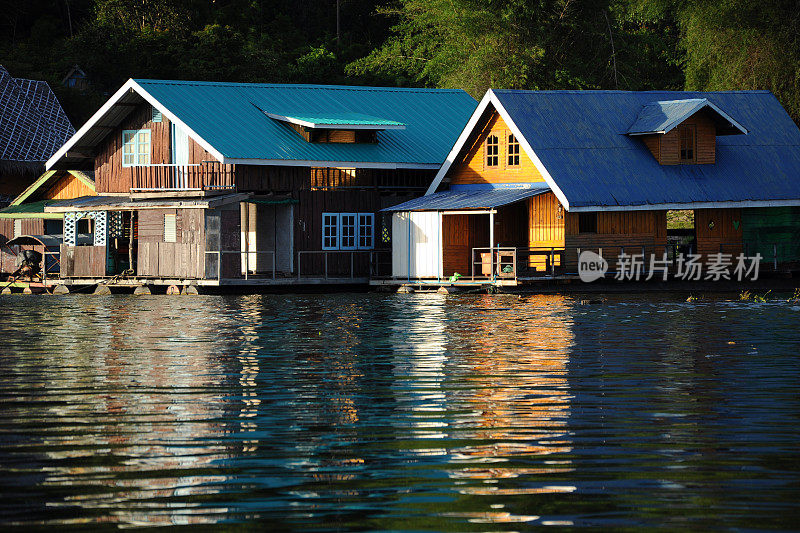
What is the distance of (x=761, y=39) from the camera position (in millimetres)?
54344

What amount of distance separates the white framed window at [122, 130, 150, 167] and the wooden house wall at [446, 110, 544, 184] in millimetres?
10676

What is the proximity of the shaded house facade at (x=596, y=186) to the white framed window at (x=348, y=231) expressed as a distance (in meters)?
2.59

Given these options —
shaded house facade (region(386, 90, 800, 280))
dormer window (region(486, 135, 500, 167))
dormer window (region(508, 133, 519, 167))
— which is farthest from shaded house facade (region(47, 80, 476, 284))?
dormer window (region(508, 133, 519, 167))

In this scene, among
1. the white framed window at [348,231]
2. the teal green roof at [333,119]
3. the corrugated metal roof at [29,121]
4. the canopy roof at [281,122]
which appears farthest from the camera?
the corrugated metal roof at [29,121]

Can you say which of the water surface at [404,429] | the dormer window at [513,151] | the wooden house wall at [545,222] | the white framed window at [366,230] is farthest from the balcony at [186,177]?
the water surface at [404,429]

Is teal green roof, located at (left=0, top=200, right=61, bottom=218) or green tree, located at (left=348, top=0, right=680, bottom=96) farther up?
green tree, located at (left=348, top=0, right=680, bottom=96)

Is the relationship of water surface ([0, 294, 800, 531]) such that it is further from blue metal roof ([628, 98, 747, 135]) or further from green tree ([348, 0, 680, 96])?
green tree ([348, 0, 680, 96])

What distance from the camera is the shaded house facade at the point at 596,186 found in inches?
1647

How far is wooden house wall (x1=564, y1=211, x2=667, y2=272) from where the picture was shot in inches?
1642

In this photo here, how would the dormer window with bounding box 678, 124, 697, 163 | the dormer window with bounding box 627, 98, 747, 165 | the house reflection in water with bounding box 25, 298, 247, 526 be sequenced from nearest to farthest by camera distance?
the house reflection in water with bounding box 25, 298, 247, 526 < the dormer window with bounding box 627, 98, 747, 165 < the dormer window with bounding box 678, 124, 697, 163

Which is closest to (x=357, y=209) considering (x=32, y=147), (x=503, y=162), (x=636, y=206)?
(x=503, y=162)

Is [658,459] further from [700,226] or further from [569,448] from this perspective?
[700,226]

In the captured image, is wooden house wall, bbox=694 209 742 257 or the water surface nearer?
the water surface

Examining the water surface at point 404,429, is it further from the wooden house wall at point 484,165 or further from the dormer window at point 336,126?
the dormer window at point 336,126
